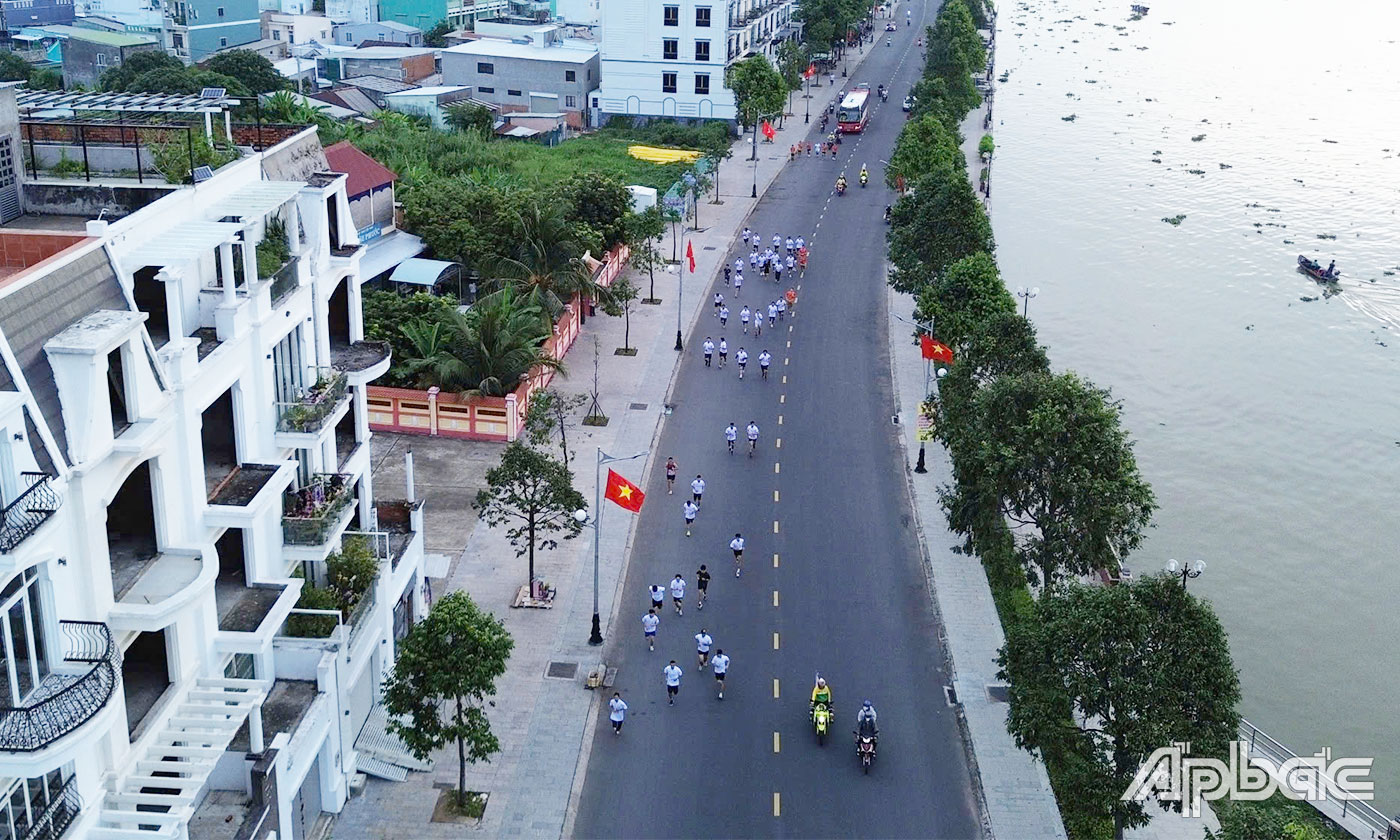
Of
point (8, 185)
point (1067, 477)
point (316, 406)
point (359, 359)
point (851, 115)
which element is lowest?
point (1067, 477)

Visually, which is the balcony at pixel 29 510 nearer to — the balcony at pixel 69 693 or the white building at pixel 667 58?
the balcony at pixel 69 693

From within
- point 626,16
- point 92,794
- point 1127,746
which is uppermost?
point 626,16

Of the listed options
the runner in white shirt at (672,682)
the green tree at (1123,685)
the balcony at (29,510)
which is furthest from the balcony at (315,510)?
the green tree at (1123,685)

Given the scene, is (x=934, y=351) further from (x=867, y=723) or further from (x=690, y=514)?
(x=867, y=723)

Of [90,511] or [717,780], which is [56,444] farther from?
[717,780]

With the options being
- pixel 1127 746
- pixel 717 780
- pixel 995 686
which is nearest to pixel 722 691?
pixel 717 780

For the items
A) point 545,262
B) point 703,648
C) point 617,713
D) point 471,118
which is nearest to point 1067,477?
point 703,648
